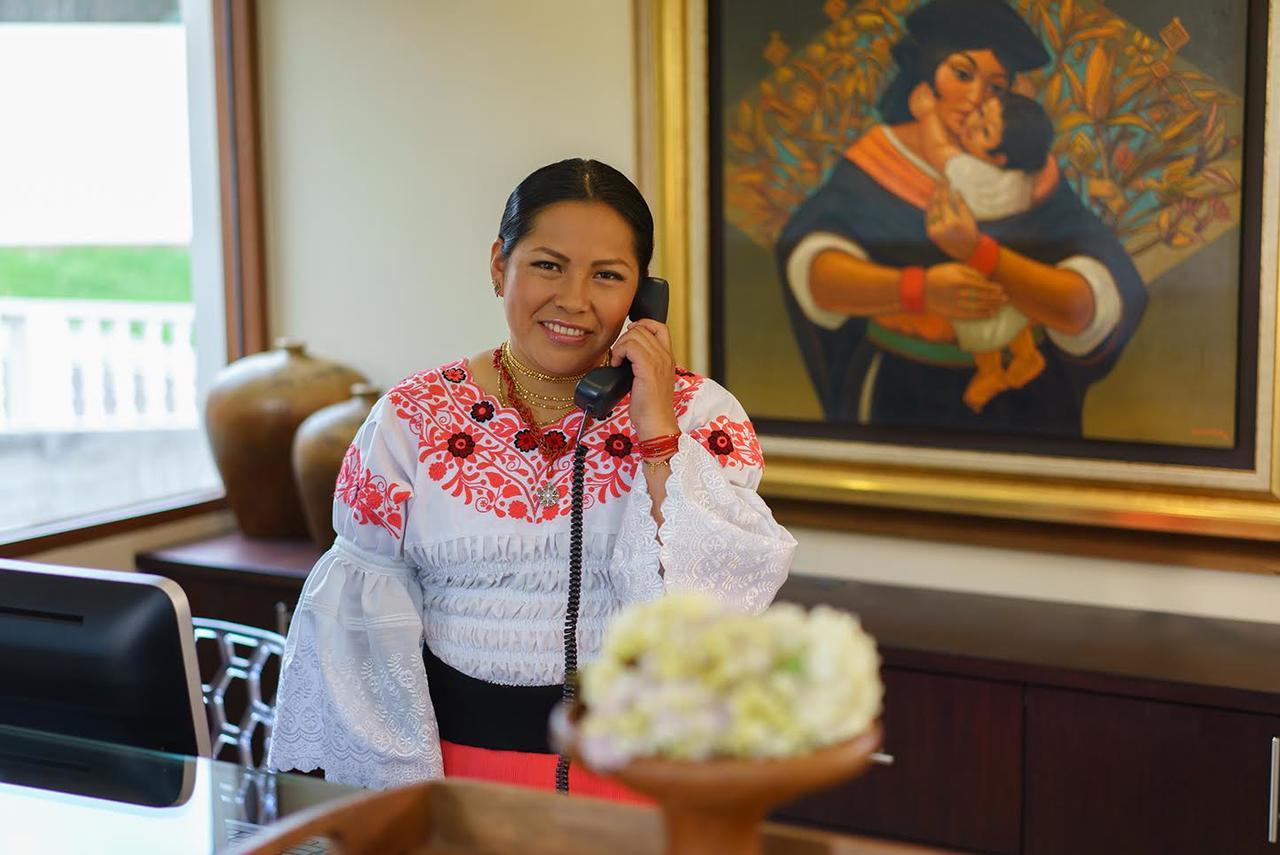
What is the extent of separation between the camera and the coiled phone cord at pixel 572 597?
2.01m

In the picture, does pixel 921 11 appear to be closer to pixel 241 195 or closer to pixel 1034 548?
pixel 1034 548

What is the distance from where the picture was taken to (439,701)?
6.93 feet

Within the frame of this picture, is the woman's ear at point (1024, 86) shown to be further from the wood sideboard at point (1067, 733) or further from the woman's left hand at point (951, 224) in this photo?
the wood sideboard at point (1067, 733)

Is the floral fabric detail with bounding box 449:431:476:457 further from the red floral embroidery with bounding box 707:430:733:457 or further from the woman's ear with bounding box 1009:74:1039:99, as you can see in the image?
the woman's ear with bounding box 1009:74:1039:99

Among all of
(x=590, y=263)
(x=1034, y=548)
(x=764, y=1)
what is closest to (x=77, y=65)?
(x=764, y=1)

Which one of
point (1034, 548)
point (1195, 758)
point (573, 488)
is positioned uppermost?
point (573, 488)

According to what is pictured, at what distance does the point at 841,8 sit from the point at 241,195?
1924 mm

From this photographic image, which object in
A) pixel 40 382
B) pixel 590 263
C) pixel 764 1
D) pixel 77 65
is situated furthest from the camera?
pixel 40 382

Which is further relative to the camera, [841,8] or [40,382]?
[40,382]

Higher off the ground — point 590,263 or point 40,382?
point 590,263

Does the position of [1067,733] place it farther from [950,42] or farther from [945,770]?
[950,42]

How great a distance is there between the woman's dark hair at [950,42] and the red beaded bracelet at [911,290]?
13.6 inches

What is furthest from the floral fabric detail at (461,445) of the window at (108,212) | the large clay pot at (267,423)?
the window at (108,212)

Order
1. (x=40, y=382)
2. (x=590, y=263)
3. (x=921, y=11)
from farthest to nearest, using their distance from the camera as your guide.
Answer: (x=40, y=382), (x=921, y=11), (x=590, y=263)
